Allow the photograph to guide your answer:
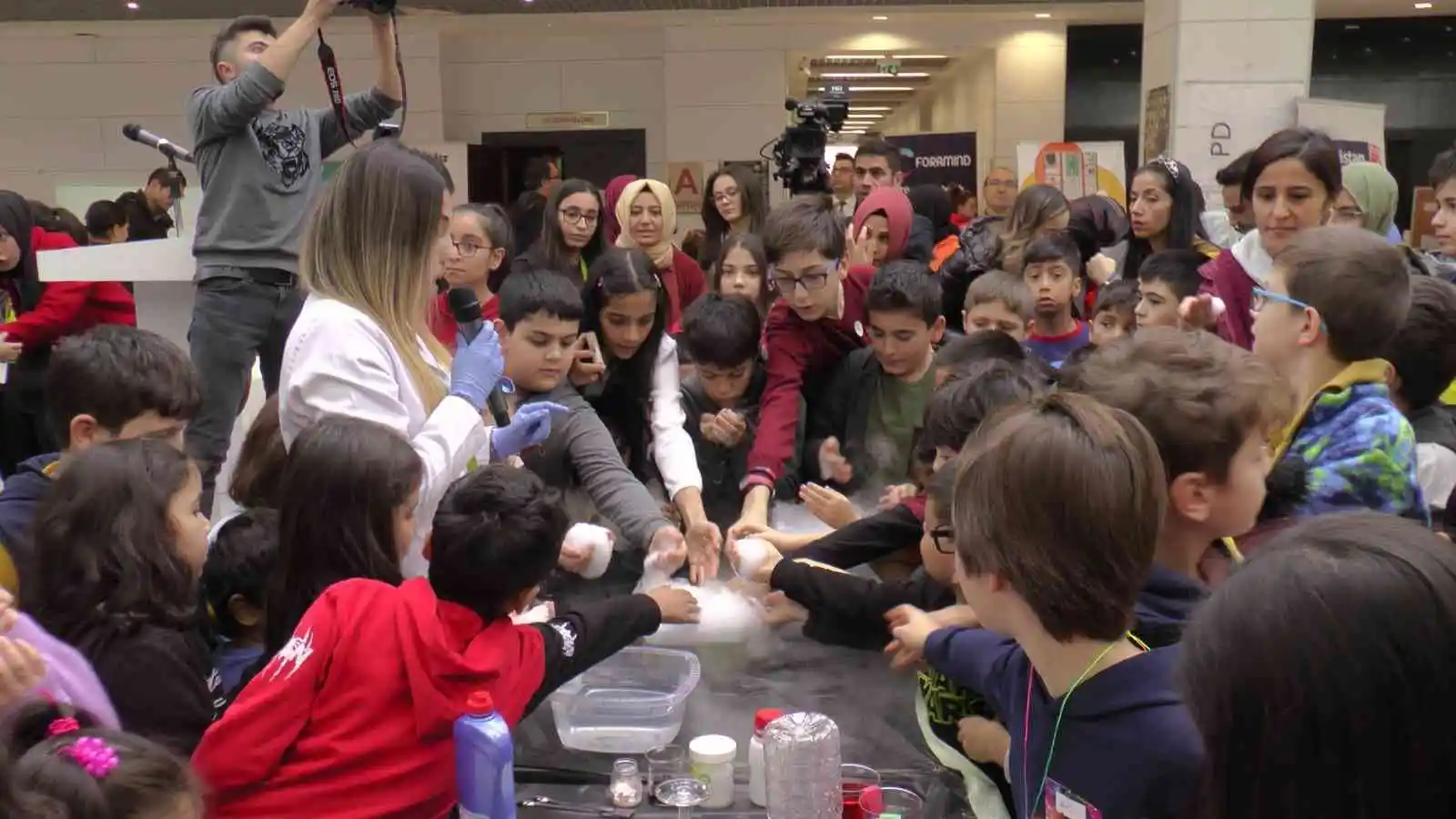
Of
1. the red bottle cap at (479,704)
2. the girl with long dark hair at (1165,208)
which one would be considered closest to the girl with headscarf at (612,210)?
the girl with long dark hair at (1165,208)

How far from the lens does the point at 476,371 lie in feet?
5.72

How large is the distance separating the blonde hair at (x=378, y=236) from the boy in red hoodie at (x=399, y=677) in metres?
0.35

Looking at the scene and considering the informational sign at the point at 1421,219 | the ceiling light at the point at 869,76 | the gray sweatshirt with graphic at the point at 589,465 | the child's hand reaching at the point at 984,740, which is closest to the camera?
the child's hand reaching at the point at 984,740

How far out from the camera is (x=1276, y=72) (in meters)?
6.07

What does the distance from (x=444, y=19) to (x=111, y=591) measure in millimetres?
8514

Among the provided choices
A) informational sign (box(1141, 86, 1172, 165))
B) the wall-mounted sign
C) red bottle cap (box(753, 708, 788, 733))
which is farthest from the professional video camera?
the wall-mounted sign

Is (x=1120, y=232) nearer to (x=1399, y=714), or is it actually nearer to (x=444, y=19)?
(x=1399, y=714)

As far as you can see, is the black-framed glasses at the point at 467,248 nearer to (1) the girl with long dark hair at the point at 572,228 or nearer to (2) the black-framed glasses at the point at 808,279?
(1) the girl with long dark hair at the point at 572,228

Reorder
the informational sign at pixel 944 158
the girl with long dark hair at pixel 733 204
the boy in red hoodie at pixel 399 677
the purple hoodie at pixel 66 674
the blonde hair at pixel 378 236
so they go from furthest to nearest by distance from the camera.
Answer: the informational sign at pixel 944 158 → the girl with long dark hair at pixel 733 204 → the blonde hair at pixel 378 236 → the boy in red hoodie at pixel 399 677 → the purple hoodie at pixel 66 674

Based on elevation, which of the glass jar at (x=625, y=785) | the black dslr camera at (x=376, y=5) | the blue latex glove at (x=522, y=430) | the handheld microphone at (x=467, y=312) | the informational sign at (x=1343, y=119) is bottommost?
the glass jar at (x=625, y=785)

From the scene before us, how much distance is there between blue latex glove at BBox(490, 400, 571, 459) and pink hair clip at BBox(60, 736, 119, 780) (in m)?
1.01

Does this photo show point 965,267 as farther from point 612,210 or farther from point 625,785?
point 625,785

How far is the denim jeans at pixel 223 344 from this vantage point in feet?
9.02

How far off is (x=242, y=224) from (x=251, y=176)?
13cm
